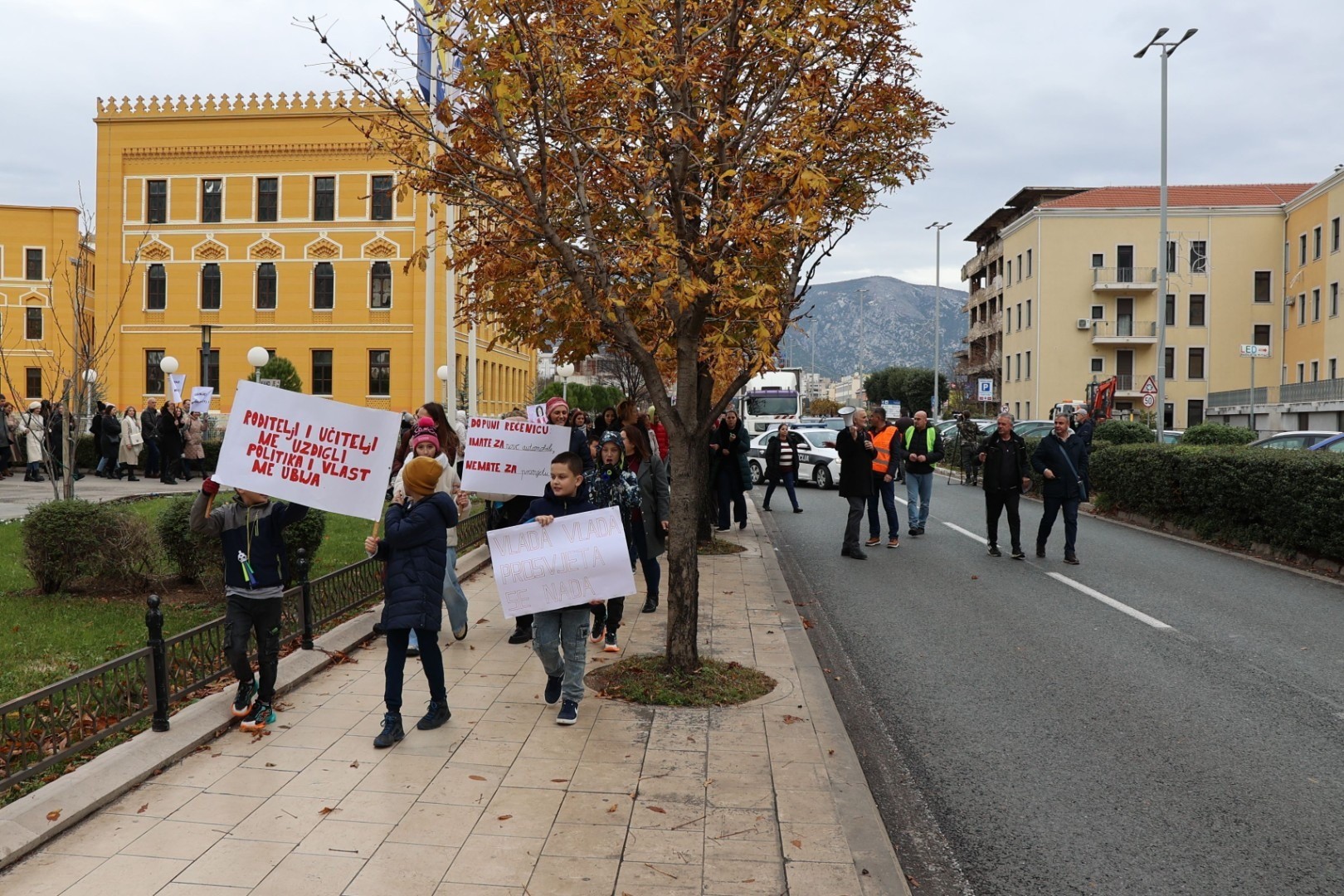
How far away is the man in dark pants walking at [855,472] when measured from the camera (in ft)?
47.7

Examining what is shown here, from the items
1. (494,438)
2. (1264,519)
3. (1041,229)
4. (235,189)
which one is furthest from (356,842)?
(1041,229)

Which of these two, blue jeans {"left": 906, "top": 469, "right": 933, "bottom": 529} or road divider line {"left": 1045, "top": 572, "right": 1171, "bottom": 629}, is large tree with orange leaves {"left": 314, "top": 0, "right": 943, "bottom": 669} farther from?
blue jeans {"left": 906, "top": 469, "right": 933, "bottom": 529}

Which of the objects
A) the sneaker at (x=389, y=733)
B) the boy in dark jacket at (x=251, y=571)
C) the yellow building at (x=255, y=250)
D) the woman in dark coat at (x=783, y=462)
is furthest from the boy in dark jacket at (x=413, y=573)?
the yellow building at (x=255, y=250)

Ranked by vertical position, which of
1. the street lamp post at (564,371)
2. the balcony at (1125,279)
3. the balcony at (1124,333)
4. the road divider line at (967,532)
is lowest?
the road divider line at (967,532)

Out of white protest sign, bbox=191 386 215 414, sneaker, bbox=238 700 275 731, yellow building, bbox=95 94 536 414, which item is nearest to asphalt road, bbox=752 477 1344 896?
sneaker, bbox=238 700 275 731

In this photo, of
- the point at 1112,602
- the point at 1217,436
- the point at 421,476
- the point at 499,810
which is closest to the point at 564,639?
the point at 421,476

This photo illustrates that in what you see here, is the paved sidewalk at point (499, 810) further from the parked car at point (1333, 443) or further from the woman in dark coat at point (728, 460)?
the parked car at point (1333, 443)

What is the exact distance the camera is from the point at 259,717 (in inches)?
248

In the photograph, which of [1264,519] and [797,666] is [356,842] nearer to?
[797,666]

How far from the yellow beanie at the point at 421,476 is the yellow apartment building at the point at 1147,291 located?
6371 cm

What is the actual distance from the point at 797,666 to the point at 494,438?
3.71 m

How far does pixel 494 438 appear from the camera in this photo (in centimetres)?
1023

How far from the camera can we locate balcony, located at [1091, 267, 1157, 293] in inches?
2530

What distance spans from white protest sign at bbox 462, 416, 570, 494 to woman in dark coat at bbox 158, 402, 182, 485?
18.0 meters
